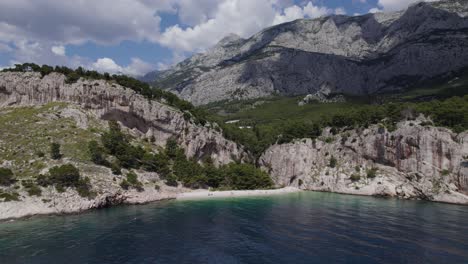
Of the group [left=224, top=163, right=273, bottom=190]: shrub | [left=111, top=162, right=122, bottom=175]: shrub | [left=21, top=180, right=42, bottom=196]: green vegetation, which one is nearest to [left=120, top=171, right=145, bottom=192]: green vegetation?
[left=111, top=162, right=122, bottom=175]: shrub

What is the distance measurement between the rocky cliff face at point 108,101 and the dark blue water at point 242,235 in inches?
1504

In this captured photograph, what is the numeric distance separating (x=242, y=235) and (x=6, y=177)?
154 feet

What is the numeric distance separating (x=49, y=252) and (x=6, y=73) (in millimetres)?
84345

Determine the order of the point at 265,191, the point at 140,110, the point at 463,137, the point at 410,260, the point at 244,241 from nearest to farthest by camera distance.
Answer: the point at 410,260, the point at 244,241, the point at 463,137, the point at 265,191, the point at 140,110

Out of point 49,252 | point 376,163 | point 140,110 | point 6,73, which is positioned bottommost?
point 49,252

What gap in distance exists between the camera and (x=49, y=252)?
3812 cm

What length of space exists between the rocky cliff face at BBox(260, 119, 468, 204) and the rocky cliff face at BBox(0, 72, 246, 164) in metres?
35.0

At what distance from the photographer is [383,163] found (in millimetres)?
96438

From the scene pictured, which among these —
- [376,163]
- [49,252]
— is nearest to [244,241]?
[49,252]

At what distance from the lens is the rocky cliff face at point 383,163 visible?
8412cm

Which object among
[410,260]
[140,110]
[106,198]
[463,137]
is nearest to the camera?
[410,260]

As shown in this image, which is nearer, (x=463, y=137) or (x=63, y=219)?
(x=63, y=219)

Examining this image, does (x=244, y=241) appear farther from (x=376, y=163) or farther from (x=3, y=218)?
(x=376, y=163)

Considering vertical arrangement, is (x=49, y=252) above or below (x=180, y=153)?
below
